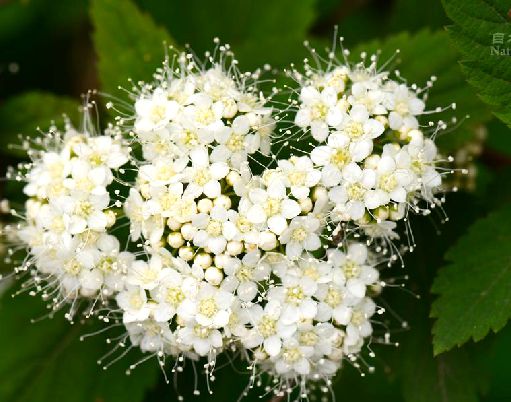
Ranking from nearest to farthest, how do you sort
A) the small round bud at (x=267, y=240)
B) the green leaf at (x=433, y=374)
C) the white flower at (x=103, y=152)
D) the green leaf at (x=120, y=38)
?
the small round bud at (x=267, y=240)
the white flower at (x=103, y=152)
the green leaf at (x=433, y=374)
the green leaf at (x=120, y=38)

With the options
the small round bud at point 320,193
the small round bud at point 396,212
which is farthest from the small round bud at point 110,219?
the small round bud at point 396,212

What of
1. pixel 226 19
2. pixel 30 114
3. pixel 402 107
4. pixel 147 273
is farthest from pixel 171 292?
pixel 226 19

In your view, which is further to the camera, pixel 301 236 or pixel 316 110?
pixel 316 110

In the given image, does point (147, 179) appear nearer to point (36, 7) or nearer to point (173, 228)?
point (173, 228)

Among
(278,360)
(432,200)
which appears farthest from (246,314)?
(432,200)

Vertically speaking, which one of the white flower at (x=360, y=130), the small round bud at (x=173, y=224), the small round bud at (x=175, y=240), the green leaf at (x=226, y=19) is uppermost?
the green leaf at (x=226, y=19)

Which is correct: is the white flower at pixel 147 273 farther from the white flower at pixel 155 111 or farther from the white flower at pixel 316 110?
the white flower at pixel 316 110

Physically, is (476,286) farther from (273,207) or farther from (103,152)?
(103,152)
